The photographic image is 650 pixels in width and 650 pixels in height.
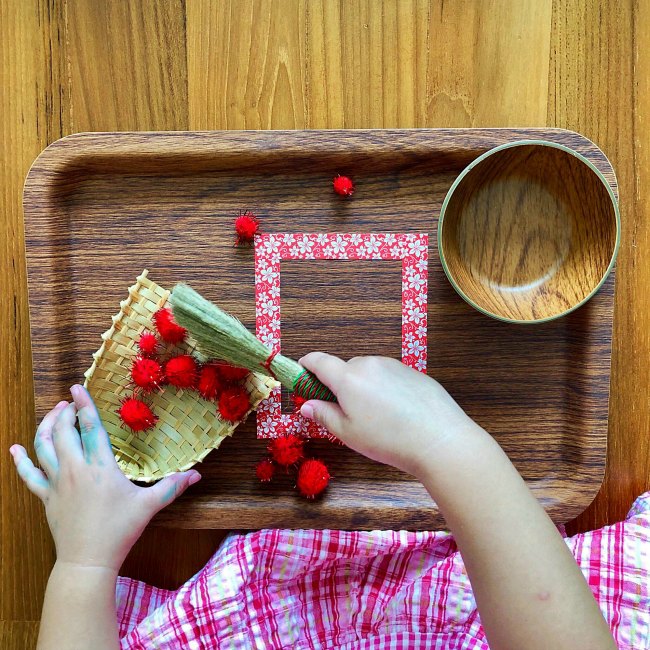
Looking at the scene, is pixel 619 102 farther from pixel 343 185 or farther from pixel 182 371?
pixel 182 371

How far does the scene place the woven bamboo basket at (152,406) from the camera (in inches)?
23.8

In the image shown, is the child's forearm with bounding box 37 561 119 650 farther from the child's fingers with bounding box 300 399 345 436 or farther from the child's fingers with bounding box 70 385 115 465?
the child's fingers with bounding box 300 399 345 436

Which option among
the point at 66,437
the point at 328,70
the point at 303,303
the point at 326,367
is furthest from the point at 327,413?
the point at 328,70

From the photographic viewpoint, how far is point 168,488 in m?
0.59

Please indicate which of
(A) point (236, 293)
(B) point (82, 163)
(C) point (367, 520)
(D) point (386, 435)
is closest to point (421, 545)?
(C) point (367, 520)

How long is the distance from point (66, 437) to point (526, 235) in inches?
19.5

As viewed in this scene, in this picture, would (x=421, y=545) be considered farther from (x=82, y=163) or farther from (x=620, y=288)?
(x=82, y=163)

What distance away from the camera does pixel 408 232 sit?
63 centimetres

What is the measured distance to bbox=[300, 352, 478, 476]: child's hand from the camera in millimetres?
490

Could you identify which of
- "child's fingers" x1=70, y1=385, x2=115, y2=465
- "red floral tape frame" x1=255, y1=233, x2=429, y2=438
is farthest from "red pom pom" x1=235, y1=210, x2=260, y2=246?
"child's fingers" x1=70, y1=385, x2=115, y2=465

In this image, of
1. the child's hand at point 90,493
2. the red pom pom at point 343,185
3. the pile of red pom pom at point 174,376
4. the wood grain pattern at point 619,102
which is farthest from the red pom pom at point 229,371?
the wood grain pattern at point 619,102

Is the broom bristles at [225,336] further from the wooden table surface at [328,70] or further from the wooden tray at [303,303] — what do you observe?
the wooden table surface at [328,70]

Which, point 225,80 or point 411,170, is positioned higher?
point 225,80

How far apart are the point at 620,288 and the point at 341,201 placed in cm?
33
